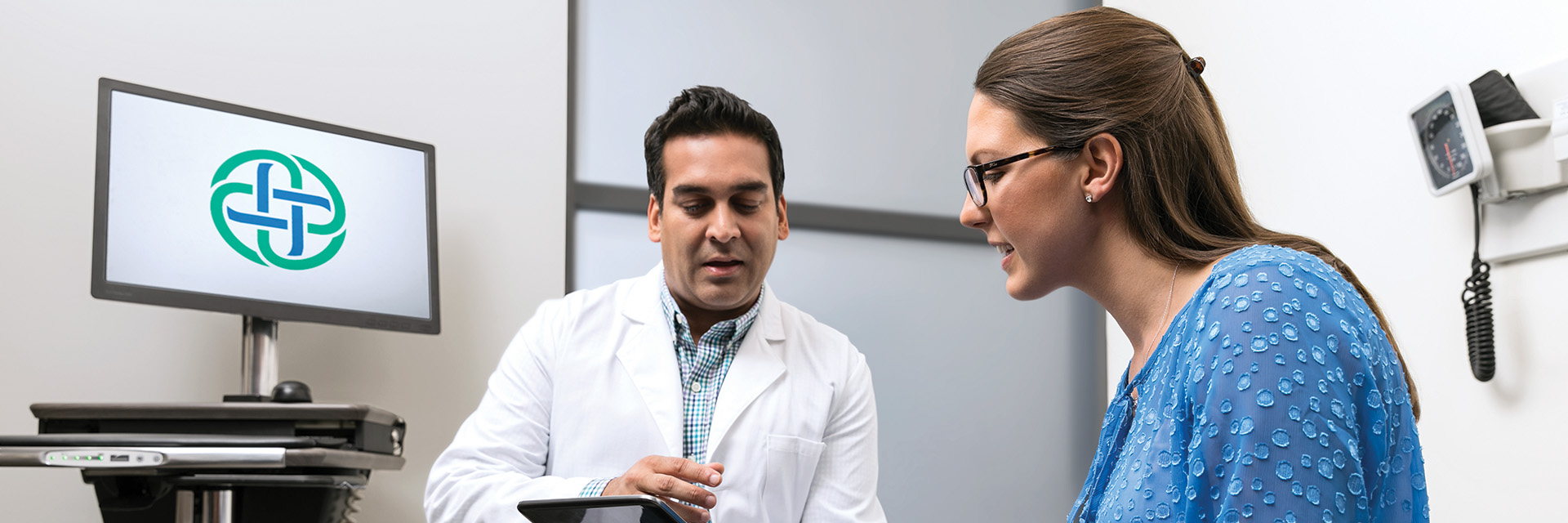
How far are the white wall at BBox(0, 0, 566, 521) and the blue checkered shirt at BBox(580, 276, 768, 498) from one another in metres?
0.54

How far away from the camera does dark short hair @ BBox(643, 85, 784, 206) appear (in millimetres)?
1774

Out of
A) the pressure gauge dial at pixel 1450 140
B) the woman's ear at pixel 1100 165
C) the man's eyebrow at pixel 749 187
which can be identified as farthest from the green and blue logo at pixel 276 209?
the pressure gauge dial at pixel 1450 140

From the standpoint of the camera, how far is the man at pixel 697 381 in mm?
1663

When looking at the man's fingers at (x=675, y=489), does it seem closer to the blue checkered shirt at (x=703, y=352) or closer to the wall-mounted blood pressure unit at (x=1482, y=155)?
the blue checkered shirt at (x=703, y=352)

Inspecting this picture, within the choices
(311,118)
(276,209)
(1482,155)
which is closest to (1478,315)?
(1482,155)

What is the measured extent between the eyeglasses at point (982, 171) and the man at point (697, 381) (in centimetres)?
71

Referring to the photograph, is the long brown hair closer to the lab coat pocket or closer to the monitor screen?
the lab coat pocket

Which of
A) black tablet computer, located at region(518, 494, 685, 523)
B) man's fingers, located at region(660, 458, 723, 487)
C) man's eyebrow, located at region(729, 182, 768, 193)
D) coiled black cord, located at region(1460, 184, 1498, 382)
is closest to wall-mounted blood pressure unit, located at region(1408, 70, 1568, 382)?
coiled black cord, located at region(1460, 184, 1498, 382)

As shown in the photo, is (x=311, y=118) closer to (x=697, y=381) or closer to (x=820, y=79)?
(x=697, y=381)

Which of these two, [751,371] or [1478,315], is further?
[751,371]

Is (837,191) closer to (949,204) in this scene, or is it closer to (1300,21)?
(949,204)

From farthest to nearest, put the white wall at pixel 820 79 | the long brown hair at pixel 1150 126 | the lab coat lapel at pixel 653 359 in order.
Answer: the white wall at pixel 820 79, the lab coat lapel at pixel 653 359, the long brown hair at pixel 1150 126

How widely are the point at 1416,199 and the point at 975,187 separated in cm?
124

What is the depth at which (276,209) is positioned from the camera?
182 cm
